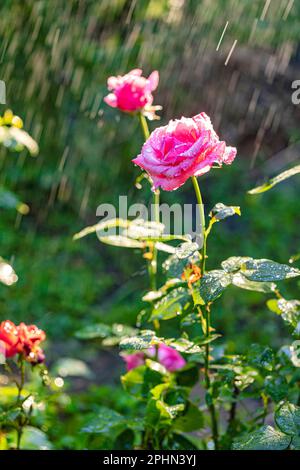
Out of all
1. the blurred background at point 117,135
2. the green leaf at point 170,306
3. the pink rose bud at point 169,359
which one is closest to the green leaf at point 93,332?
the pink rose bud at point 169,359

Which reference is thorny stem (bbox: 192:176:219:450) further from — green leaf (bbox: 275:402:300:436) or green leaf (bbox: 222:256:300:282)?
green leaf (bbox: 275:402:300:436)

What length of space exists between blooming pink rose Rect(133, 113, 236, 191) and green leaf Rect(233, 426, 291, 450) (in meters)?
0.41

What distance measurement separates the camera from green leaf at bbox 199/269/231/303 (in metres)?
1.00

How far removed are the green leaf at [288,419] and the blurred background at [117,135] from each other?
1.86m

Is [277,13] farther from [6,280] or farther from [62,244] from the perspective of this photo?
[6,280]

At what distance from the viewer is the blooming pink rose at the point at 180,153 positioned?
3.36ft

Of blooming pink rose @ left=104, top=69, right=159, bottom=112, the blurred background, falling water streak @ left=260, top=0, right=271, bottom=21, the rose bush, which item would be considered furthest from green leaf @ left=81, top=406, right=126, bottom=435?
falling water streak @ left=260, top=0, right=271, bottom=21

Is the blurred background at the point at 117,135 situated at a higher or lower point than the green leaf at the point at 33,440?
higher

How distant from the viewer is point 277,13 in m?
4.07

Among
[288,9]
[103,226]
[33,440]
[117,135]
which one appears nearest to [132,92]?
[103,226]

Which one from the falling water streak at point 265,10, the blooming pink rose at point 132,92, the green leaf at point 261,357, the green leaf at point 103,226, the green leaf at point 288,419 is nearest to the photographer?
the green leaf at point 288,419

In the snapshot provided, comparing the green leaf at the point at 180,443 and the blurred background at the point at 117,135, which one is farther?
the blurred background at the point at 117,135

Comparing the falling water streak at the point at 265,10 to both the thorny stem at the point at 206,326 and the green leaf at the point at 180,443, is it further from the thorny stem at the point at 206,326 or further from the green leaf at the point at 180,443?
the green leaf at the point at 180,443
